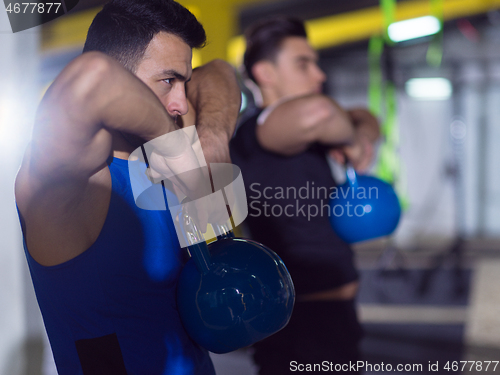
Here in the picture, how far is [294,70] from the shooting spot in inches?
56.4

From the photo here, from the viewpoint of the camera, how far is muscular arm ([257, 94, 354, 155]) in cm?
114

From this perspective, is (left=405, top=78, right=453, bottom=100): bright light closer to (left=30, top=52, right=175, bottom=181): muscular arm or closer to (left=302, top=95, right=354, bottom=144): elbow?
(left=302, top=95, right=354, bottom=144): elbow

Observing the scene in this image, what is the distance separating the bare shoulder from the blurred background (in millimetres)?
1722

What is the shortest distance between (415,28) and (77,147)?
371 centimetres

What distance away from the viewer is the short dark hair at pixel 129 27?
61cm

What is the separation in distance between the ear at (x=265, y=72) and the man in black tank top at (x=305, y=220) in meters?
0.19

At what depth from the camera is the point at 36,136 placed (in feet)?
1.70

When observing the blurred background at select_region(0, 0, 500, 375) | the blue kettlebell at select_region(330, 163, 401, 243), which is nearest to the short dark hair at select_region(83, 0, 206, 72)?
the blue kettlebell at select_region(330, 163, 401, 243)

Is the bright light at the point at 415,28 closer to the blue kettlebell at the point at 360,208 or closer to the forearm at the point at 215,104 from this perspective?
the blue kettlebell at the point at 360,208

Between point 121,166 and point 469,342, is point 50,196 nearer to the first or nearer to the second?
point 121,166

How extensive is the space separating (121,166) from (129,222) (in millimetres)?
87

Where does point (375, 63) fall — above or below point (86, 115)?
below

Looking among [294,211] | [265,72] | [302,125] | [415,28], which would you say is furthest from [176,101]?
[415,28]

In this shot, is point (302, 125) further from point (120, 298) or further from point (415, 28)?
point (415, 28)
